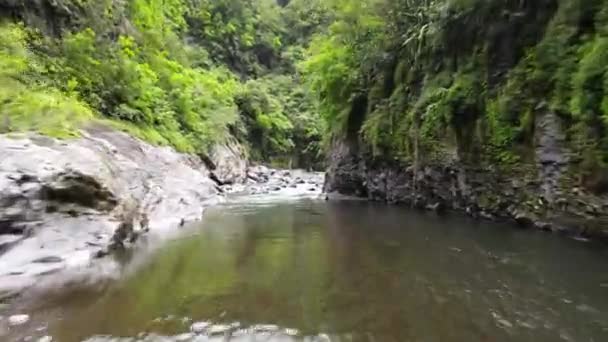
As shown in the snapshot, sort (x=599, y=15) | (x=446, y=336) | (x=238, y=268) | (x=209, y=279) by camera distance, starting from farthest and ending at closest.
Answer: (x=599, y=15) → (x=238, y=268) → (x=209, y=279) → (x=446, y=336)

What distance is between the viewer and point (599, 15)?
7297mm

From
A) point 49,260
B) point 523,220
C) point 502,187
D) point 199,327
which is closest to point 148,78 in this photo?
point 49,260

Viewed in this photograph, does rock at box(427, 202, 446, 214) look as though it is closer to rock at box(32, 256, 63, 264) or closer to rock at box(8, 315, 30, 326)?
rock at box(32, 256, 63, 264)

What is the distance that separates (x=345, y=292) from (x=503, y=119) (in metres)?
6.37

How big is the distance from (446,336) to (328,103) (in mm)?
15494

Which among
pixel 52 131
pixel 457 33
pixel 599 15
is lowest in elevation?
pixel 52 131

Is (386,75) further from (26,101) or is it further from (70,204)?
(70,204)

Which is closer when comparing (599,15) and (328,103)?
(599,15)

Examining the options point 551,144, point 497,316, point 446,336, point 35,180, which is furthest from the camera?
point 551,144

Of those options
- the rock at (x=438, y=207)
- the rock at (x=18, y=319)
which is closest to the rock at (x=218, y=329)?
the rock at (x=18, y=319)

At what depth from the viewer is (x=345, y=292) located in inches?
199

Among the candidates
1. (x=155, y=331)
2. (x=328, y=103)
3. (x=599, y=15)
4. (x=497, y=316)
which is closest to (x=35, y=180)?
(x=155, y=331)

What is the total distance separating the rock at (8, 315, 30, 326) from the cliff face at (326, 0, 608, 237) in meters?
7.42

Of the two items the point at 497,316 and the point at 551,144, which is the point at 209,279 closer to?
the point at 497,316
